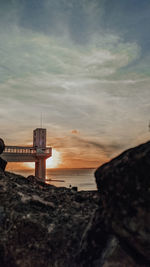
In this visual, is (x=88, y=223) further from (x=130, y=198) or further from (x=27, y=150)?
(x=27, y=150)

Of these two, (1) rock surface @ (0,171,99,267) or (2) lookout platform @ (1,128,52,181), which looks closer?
(1) rock surface @ (0,171,99,267)

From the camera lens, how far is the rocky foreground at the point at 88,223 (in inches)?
83.6

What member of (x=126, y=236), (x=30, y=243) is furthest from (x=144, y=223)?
(x=30, y=243)

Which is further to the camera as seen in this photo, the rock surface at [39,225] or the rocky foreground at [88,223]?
the rock surface at [39,225]

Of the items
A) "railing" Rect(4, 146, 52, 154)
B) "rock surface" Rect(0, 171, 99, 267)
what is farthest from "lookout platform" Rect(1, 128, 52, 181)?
"rock surface" Rect(0, 171, 99, 267)

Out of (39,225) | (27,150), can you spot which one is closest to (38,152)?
(27,150)

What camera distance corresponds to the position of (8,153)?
2738 centimetres

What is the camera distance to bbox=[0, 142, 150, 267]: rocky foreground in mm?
2123

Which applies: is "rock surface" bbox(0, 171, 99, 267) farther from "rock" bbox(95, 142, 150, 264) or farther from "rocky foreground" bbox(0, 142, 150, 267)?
"rock" bbox(95, 142, 150, 264)

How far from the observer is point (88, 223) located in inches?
110

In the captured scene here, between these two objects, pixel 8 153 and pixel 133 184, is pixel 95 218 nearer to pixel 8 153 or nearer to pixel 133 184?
pixel 133 184

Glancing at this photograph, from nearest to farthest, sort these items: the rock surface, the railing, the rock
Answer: the rock
the rock surface
the railing

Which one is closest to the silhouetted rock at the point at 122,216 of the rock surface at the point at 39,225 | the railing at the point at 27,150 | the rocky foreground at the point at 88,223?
the rocky foreground at the point at 88,223

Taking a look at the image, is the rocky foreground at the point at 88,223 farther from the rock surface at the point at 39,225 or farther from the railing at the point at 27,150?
the railing at the point at 27,150
